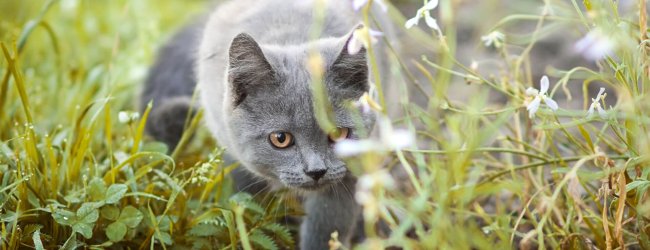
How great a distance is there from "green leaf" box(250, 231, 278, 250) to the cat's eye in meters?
0.27

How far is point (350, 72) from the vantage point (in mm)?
2078

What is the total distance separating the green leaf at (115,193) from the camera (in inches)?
77.8

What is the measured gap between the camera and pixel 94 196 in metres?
2.04

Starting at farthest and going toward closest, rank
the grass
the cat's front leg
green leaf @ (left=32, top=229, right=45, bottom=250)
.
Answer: the cat's front leg, green leaf @ (left=32, top=229, right=45, bottom=250), the grass

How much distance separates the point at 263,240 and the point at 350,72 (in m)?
0.56

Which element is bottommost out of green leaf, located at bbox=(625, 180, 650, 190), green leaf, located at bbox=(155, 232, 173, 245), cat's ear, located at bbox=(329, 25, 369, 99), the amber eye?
green leaf, located at bbox=(155, 232, 173, 245)

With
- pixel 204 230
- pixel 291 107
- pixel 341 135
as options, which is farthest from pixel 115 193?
pixel 341 135

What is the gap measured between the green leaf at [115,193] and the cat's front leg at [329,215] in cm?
64

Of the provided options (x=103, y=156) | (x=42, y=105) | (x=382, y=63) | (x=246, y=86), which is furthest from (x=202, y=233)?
(x=42, y=105)

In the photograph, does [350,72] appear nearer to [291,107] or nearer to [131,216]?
[291,107]

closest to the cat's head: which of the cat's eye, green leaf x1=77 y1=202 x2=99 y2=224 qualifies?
the cat's eye

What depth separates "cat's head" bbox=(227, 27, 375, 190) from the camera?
6.68 ft

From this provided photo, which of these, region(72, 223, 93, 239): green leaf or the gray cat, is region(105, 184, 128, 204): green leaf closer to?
region(72, 223, 93, 239): green leaf

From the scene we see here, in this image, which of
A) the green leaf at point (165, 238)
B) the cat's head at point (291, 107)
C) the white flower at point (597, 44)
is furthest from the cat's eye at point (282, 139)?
the white flower at point (597, 44)
